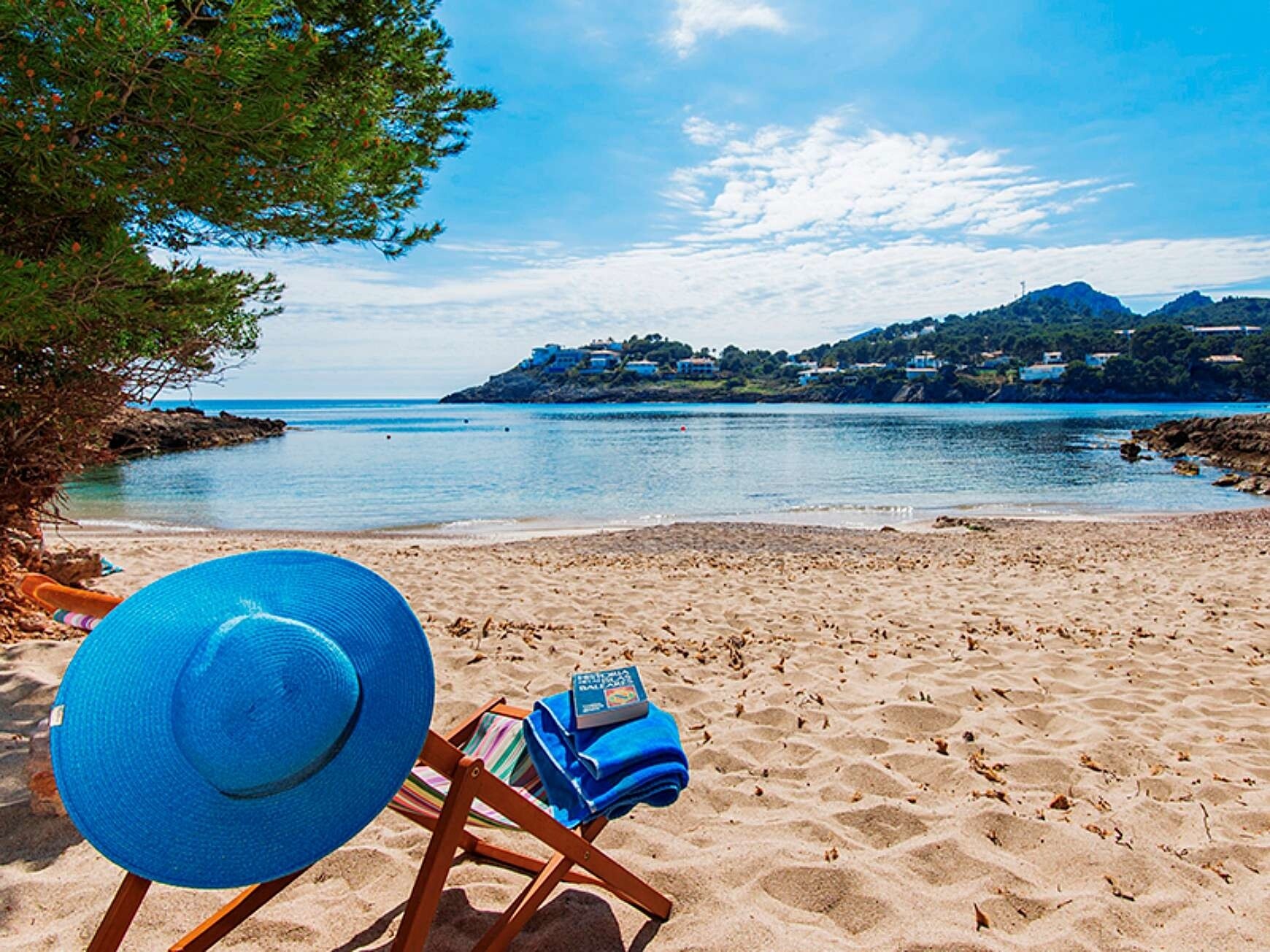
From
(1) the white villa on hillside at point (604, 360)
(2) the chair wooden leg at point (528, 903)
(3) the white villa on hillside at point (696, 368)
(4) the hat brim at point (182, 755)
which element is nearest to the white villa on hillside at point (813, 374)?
(3) the white villa on hillside at point (696, 368)

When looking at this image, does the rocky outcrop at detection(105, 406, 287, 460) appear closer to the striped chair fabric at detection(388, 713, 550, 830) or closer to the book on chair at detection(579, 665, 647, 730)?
the striped chair fabric at detection(388, 713, 550, 830)

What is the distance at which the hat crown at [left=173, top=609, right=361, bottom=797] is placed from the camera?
5.69 feet

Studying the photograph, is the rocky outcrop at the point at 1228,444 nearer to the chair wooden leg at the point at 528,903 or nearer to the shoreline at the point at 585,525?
the shoreline at the point at 585,525

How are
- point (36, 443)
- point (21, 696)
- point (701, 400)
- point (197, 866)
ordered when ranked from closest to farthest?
point (197, 866) < point (21, 696) < point (36, 443) < point (701, 400)

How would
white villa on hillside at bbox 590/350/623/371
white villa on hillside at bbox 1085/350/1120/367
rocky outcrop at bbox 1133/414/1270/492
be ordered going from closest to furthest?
rocky outcrop at bbox 1133/414/1270/492
white villa on hillside at bbox 1085/350/1120/367
white villa on hillside at bbox 590/350/623/371

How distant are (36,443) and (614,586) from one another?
4.91 metres

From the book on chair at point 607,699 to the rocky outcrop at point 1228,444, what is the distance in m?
26.5

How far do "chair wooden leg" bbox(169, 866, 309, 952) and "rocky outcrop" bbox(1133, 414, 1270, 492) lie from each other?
91.0 ft

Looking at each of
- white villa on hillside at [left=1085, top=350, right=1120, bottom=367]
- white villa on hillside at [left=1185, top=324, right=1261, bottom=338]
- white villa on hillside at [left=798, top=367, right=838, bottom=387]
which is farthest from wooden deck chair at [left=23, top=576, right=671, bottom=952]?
white villa on hillside at [left=1185, top=324, right=1261, bottom=338]

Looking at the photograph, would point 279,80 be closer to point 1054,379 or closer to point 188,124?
point 188,124

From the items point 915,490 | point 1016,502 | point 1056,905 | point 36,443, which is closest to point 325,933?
point 1056,905

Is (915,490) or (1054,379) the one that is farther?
(1054,379)

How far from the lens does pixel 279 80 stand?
4000 mm

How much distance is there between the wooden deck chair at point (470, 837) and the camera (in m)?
2.03
